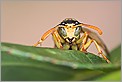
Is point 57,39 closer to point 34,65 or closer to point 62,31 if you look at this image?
point 62,31

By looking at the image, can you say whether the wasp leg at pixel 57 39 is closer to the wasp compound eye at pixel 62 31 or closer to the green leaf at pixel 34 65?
the wasp compound eye at pixel 62 31

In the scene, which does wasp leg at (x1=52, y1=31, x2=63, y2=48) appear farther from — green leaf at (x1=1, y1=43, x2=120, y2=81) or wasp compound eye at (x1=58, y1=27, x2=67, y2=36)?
green leaf at (x1=1, y1=43, x2=120, y2=81)

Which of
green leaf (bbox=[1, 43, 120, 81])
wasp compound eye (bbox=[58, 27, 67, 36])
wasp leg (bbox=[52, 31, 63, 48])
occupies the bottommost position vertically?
green leaf (bbox=[1, 43, 120, 81])

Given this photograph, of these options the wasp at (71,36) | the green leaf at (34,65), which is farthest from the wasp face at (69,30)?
the green leaf at (34,65)

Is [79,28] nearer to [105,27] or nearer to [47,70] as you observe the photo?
[47,70]

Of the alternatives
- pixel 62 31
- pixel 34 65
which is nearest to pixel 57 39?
pixel 62 31

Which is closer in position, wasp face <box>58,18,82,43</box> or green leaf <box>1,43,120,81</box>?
green leaf <box>1,43,120,81</box>

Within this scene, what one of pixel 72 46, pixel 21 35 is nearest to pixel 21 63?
pixel 72 46

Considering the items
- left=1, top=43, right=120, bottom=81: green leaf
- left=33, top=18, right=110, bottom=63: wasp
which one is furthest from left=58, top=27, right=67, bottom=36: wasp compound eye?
left=1, top=43, right=120, bottom=81: green leaf
